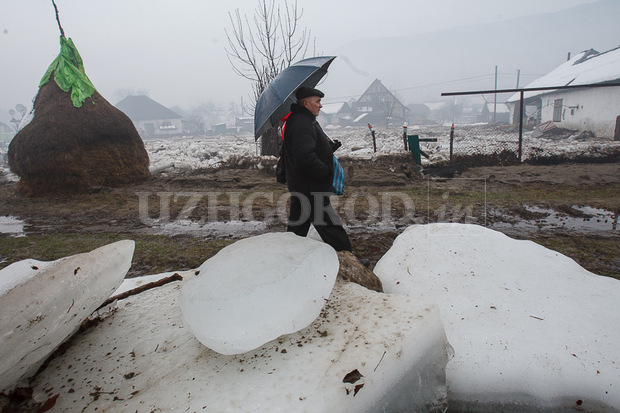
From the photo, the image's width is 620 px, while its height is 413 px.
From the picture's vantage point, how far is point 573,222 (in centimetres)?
460

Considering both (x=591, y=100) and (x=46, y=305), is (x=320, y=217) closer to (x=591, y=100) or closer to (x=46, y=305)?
(x=46, y=305)

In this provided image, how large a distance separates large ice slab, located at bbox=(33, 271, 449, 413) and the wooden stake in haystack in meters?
7.34

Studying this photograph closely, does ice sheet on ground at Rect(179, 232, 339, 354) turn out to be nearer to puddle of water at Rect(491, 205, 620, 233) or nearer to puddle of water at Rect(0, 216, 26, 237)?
puddle of water at Rect(491, 205, 620, 233)

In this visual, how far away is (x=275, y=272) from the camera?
1.73 metres

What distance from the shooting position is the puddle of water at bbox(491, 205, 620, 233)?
171 inches

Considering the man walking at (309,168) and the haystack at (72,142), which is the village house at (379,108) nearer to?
the haystack at (72,142)

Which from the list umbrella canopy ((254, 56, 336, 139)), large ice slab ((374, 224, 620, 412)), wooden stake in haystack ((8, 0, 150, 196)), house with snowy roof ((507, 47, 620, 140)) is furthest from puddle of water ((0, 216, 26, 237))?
house with snowy roof ((507, 47, 620, 140))

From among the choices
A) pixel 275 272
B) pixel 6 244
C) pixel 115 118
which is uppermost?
pixel 115 118

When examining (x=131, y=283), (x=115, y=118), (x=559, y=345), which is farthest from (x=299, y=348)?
(x=115, y=118)

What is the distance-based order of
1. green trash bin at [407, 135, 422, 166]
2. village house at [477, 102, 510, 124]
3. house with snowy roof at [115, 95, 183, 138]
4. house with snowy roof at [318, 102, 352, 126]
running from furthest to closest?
house with snowy roof at [318, 102, 352, 126] → house with snowy roof at [115, 95, 183, 138] → village house at [477, 102, 510, 124] → green trash bin at [407, 135, 422, 166]

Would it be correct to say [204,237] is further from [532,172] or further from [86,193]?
[532,172]

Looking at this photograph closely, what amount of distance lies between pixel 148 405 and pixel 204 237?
3.51 meters

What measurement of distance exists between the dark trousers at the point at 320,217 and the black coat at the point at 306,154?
0.08 meters

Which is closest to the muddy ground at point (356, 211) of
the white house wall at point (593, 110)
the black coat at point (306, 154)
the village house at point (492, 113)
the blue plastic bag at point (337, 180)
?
the blue plastic bag at point (337, 180)
